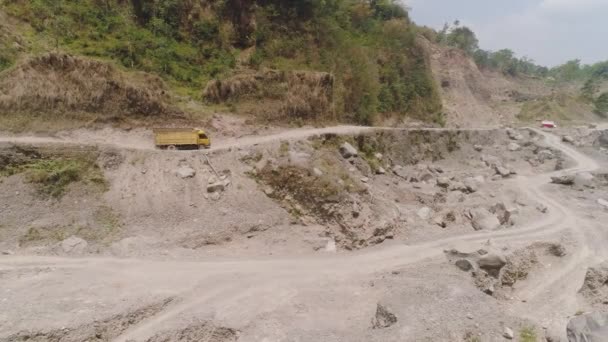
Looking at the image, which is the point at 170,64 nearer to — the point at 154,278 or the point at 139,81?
the point at 139,81

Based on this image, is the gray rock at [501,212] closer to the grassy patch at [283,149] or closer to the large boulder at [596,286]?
the large boulder at [596,286]

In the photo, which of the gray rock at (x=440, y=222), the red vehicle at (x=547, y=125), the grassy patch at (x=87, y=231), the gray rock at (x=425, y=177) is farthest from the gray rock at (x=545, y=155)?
the grassy patch at (x=87, y=231)

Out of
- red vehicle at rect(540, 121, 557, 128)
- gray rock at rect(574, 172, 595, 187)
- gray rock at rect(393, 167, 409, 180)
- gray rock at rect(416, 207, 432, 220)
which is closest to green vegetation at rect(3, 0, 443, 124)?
gray rock at rect(393, 167, 409, 180)

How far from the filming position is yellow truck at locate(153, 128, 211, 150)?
2103 cm

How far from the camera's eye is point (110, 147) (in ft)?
64.8

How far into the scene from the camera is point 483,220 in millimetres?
22094

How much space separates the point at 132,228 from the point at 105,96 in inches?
390

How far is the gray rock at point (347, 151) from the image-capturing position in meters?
26.3

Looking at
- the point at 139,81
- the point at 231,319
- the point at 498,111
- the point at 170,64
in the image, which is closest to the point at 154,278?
the point at 231,319

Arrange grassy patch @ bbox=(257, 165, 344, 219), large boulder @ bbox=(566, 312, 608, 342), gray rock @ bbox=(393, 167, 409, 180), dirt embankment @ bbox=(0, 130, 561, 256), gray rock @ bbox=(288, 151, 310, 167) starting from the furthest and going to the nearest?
1. gray rock @ bbox=(393, 167, 409, 180)
2. gray rock @ bbox=(288, 151, 310, 167)
3. grassy patch @ bbox=(257, 165, 344, 219)
4. dirt embankment @ bbox=(0, 130, 561, 256)
5. large boulder @ bbox=(566, 312, 608, 342)

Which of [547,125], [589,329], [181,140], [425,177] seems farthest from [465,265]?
[547,125]

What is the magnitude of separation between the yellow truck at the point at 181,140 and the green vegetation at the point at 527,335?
19.3 meters

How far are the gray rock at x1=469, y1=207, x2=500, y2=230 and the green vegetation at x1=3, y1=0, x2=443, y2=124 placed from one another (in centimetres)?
1449

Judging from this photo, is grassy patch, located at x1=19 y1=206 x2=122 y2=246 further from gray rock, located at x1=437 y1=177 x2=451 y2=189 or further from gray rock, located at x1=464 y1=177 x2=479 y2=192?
gray rock, located at x1=464 y1=177 x2=479 y2=192
